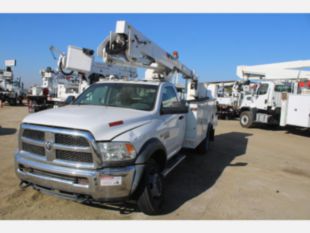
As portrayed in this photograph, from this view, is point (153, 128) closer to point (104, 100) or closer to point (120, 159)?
point (120, 159)

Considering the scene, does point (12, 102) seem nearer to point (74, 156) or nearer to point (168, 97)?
point (168, 97)

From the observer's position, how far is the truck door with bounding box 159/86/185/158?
4312 mm

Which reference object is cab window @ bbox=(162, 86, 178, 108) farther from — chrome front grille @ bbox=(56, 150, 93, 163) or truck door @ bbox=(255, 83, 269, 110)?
truck door @ bbox=(255, 83, 269, 110)

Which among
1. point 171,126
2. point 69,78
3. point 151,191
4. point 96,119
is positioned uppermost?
point 69,78

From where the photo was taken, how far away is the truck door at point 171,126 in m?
4.31

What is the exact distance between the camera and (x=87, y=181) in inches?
118

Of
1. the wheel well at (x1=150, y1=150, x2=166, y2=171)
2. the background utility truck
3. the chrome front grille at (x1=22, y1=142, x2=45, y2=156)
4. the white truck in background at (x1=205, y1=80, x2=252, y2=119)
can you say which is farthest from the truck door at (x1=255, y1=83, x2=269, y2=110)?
the chrome front grille at (x1=22, y1=142, x2=45, y2=156)

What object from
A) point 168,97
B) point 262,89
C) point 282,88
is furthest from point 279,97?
point 168,97

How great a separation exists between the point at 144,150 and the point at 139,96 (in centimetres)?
135

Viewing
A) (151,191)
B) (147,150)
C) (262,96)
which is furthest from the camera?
(262,96)

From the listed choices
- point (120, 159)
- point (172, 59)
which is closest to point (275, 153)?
point (172, 59)

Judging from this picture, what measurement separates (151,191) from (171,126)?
1.42 metres

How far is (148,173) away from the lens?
11.3 feet

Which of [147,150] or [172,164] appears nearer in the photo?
[147,150]
